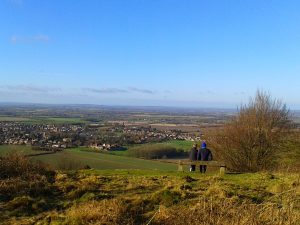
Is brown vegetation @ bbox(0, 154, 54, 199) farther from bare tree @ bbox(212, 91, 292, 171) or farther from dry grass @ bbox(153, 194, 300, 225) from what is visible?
bare tree @ bbox(212, 91, 292, 171)

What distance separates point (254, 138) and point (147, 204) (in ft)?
54.8

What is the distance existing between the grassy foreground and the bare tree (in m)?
9.79

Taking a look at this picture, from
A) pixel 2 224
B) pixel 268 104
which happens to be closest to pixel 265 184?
pixel 2 224

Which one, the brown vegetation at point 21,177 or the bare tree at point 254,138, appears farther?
the bare tree at point 254,138

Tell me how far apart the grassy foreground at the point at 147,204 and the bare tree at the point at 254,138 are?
386 inches

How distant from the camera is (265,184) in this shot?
41.0 feet

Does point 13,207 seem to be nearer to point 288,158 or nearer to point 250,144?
point 288,158

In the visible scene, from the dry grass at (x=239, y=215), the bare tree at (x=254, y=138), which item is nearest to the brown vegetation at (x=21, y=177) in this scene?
the dry grass at (x=239, y=215)

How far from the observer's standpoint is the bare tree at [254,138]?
2359 centimetres

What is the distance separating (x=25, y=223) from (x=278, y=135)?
18870mm

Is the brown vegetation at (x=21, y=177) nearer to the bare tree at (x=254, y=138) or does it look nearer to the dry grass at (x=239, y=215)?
the dry grass at (x=239, y=215)

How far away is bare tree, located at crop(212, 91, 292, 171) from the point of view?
2359 centimetres

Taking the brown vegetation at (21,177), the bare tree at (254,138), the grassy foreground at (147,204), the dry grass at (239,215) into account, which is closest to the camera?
the dry grass at (239,215)

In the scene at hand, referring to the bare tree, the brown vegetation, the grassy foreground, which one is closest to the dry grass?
the grassy foreground
